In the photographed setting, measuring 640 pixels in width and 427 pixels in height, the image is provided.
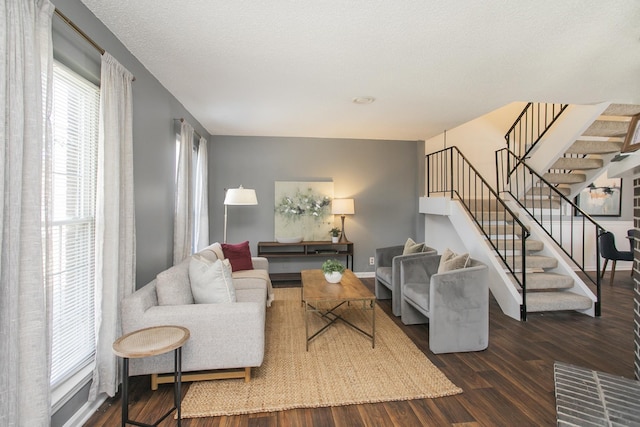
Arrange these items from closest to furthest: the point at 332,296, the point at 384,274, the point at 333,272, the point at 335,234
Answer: the point at 332,296 → the point at 333,272 → the point at 384,274 → the point at 335,234

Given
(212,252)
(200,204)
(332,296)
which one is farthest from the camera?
(200,204)

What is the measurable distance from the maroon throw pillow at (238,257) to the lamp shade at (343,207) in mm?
1764

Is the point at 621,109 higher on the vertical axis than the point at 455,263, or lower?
higher

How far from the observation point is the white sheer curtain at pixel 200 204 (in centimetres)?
449

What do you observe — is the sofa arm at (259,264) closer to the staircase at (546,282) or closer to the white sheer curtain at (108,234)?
the white sheer curtain at (108,234)

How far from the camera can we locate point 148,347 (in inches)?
68.9

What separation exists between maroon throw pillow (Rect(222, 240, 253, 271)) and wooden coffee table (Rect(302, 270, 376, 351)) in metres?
0.87

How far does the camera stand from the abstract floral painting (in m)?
5.61

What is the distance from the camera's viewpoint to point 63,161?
6.27 feet

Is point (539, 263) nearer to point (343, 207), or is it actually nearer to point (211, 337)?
point (343, 207)

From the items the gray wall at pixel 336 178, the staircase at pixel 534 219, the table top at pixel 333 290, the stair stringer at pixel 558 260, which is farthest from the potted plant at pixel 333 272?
the stair stringer at pixel 558 260

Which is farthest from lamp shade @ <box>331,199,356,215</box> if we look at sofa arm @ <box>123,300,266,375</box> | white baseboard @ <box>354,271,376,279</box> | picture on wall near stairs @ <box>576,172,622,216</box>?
picture on wall near stairs @ <box>576,172,622,216</box>

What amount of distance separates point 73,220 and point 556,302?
4.91 m

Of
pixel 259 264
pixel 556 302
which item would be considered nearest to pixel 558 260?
pixel 556 302
